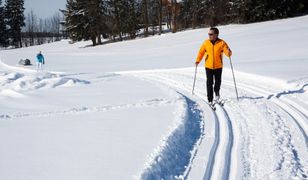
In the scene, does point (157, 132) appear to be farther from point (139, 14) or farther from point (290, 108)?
point (139, 14)

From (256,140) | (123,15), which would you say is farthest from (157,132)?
(123,15)

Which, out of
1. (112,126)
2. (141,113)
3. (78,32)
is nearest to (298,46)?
(141,113)

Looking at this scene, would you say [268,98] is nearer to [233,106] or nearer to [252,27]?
[233,106]

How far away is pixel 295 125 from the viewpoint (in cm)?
687

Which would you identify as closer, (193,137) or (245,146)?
(245,146)

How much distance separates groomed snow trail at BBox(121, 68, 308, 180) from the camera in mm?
4891

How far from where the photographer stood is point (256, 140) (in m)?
6.10

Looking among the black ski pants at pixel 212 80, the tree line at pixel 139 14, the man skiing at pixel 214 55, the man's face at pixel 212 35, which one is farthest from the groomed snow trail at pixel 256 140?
the tree line at pixel 139 14

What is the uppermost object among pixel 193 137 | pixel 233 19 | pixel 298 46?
pixel 233 19

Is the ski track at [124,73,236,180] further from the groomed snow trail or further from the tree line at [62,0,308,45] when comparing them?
the tree line at [62,0,308,45]

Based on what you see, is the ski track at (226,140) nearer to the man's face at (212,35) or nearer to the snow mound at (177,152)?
the snow mound at (177,152)

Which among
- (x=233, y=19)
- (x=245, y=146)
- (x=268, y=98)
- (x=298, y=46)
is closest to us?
(x=245, y=146)

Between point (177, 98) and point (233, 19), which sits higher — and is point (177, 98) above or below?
below

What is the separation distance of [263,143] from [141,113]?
3.30m
